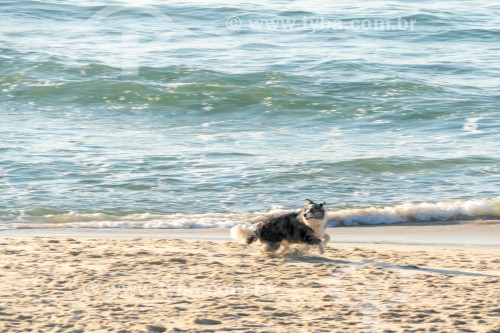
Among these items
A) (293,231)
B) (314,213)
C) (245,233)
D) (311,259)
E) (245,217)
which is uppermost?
(314,213)

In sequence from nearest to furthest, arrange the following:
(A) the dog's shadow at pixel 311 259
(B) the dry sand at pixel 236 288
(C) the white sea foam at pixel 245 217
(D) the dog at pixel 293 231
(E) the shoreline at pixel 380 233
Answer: (B) the dry sand at pixel 236 288 < (A) the dog's shadow at pixel 311 259 < (D) the dog at pixel 293 231 < (E) the shoreline at pixel 380 233 < (C) the white sea foam at pixel 245 217

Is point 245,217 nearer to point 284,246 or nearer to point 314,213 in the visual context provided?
point 284,246

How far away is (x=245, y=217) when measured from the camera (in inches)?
392

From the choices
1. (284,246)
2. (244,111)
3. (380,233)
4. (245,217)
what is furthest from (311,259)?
(244,111)

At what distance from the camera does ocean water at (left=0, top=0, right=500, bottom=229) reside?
10.6 m

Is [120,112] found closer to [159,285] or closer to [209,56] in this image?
[209,56]

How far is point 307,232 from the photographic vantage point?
7828 mm

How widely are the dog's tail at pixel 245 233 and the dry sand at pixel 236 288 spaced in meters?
0.08

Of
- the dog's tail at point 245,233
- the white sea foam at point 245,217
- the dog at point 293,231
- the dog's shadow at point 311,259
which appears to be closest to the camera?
the dog's shadow at point 311,259

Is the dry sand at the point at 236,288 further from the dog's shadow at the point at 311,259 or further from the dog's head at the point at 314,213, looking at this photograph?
the dog's head at the point at 314,213

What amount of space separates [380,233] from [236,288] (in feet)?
9.53

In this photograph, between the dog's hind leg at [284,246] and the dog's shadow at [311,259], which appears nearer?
the dog's shadow at [311,259]

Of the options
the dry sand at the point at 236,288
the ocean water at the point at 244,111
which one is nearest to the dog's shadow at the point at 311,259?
the dry sand at the point at 236,288

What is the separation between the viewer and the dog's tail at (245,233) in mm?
8039
